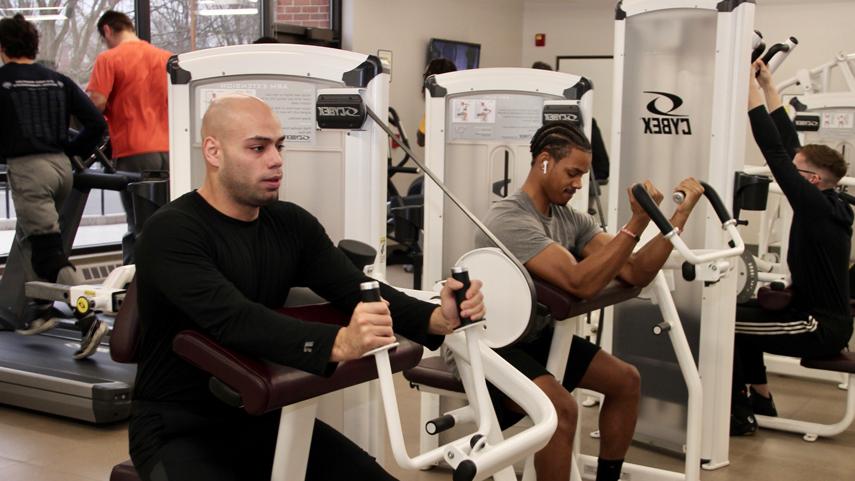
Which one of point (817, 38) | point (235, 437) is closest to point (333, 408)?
point (235, 437)

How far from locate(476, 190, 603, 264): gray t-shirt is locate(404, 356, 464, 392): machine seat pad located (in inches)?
14.4

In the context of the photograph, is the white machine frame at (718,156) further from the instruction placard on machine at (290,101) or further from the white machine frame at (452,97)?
the instruction placard on machine at (290,101)

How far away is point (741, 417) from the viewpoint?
3850 mm

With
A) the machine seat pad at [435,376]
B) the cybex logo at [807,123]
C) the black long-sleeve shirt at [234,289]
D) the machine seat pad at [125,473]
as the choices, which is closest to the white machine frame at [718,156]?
the machine seat pad at [435,376]

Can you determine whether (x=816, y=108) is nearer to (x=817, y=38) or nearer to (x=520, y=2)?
(x=817, y=38)

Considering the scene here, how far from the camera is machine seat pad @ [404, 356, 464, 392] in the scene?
2.53 meters

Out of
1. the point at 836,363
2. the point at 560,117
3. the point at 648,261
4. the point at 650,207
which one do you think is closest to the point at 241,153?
the point at 650,207

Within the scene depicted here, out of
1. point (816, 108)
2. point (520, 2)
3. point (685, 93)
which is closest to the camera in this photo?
point (685, 93)

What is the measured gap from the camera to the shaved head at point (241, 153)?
6.33ft

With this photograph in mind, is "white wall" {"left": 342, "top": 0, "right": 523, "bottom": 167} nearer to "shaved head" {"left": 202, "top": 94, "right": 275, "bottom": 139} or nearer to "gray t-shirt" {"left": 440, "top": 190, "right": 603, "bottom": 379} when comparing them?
A: "gray t-shirt" {"left": 440, "top": 190, "right": 603, "bottom": 379}

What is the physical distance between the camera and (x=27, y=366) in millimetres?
3938

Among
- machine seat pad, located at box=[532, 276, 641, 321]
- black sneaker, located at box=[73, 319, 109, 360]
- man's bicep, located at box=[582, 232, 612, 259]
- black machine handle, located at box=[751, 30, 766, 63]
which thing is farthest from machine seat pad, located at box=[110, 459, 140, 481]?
black machine handle, located at box=[751, 30, 766, 63]

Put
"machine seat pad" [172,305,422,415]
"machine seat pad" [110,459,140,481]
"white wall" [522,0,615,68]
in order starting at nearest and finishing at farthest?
"machine seat pad" [172,305,422,415], "machine seat pad" [110,459,140,481], "white wall" [522,0,615,68]

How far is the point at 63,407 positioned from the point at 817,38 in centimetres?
770
